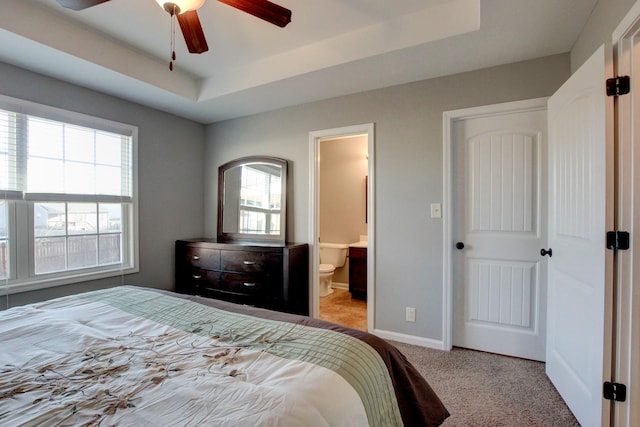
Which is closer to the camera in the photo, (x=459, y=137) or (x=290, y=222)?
(x=459, y=137)

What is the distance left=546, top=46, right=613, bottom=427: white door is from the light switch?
2.52 feet

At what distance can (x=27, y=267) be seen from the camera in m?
2.44

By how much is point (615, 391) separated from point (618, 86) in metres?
1.43

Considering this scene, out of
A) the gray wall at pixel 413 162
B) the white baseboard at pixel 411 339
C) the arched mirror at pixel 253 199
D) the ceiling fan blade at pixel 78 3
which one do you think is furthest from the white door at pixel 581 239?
the ceiling fan blade at pixel 78 3

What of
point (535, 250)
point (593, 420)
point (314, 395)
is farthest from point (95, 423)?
point (535, 250)

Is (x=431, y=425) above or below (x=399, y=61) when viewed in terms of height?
below

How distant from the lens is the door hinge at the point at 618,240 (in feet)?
4.56

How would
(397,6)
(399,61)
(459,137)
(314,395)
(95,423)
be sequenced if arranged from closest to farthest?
(95,423)
(314,395)
(397,6)
(399,61)
(459,137)

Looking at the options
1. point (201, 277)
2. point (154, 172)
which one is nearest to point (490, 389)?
point (201, 277)

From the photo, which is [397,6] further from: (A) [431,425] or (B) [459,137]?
(A) [431,425]

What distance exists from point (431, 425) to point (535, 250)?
1768 mm

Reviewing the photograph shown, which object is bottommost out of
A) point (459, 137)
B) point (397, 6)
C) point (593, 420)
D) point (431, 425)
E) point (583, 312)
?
point (593, 420)

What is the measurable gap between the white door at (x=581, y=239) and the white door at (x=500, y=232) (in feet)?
0.89

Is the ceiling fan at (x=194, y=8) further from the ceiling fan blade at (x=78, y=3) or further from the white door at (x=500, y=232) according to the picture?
the white door at (x=500, y=232)
